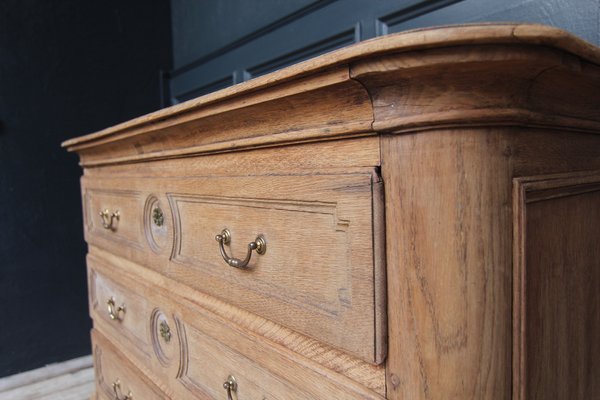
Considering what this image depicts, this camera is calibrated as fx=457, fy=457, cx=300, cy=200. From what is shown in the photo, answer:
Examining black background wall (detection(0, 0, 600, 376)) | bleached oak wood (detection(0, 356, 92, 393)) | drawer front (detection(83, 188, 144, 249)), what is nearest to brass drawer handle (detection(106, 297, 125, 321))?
drawer front (detection(83, 188, 144, 249))

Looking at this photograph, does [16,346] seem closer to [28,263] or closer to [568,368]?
[28,263]

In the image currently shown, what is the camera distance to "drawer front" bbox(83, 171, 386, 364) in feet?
1.33

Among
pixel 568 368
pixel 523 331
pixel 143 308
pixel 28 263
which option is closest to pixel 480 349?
pixel 523 331

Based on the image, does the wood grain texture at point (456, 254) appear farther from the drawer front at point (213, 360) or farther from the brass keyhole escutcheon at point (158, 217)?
the brass keyhole escutcheon at point (158, 217)

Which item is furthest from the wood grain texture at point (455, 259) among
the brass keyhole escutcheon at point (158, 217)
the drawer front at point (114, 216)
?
the drawer front at point (114, 216)

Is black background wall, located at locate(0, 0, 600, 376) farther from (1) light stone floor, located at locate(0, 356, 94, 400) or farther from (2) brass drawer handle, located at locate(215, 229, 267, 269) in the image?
(2) brass drawer handle, located at locate(215, 229, 267, 269)

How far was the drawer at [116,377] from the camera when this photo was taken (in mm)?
898

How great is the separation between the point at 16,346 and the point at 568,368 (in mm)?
1904

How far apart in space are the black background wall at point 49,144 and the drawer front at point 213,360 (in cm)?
103

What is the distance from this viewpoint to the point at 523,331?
1.22 ft

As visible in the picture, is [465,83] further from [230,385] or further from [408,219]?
[230,385]

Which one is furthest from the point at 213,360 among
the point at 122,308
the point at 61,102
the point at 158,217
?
the point at 61,102

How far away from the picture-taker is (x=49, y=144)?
181 cm

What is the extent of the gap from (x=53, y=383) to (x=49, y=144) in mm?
908
